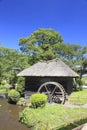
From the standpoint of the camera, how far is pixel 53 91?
21.0 meters

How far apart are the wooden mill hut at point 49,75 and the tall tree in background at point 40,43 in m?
15.1

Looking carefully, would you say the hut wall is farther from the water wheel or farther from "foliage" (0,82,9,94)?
"foliage" (0,82,9,94)

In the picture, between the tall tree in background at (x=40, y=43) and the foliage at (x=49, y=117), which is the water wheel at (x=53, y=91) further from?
the tall tree in background at (x=40, y=43)

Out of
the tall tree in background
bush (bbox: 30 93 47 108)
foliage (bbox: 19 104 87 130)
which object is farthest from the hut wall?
the tall tree in background

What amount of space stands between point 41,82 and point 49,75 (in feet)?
5.91

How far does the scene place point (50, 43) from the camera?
133 ft

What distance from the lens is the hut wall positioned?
2155 centimetres

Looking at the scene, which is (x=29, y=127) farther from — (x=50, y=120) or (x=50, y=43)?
(x=50, y=43)

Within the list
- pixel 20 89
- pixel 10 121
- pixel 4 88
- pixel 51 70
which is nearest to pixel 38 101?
pixel 10 121

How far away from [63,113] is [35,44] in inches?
1067

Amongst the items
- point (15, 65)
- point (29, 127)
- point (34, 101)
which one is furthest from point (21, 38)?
point (29, 127)

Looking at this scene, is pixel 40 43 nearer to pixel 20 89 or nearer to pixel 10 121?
pixel 20 89

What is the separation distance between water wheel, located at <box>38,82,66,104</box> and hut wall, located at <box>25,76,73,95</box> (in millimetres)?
633

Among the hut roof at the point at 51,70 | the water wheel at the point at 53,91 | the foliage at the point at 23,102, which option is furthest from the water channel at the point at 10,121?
the hut roof at the point at 51,70
